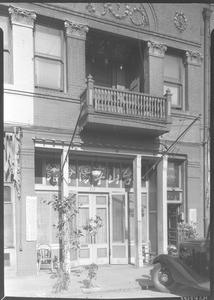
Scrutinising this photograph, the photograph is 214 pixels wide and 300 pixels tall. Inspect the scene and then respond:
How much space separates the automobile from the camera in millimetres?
5640

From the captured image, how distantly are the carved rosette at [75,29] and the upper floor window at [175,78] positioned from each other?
67.7 inches

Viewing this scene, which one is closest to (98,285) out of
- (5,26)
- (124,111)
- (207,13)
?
(124,111)

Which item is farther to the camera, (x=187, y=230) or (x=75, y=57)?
(x=187, y=230)

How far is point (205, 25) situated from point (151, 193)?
344 centimetres

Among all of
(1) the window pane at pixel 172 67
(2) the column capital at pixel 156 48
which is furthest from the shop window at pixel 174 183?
(2) the column capital at pixel 156 48

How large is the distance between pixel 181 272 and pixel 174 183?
1.88 meters

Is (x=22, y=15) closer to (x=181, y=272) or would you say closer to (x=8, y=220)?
(x=8, y=220)

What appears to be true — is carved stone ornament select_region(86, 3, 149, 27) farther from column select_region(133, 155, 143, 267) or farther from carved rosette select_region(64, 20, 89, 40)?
column select_region(133, 155, 143, 267)

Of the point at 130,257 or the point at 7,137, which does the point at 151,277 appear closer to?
the point at 130,257

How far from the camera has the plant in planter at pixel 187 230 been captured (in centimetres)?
679

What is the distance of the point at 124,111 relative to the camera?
257 inches

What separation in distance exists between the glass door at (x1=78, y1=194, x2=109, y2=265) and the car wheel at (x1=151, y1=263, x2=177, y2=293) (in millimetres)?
1040

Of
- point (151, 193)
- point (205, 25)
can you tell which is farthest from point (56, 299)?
point (205, 25)

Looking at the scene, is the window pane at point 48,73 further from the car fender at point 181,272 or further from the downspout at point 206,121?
the car fender at point 181,272
